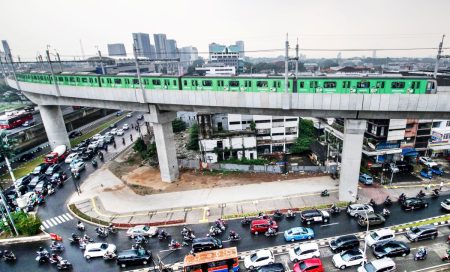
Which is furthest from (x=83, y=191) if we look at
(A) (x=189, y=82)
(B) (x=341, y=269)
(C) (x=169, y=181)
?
(B) (x=341, y=269)

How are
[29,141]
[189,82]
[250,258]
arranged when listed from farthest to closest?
[29,141]
[189,82]
[250,258]

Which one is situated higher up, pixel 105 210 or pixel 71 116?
pixel 71 116

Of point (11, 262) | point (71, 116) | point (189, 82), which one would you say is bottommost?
point (11, 262)

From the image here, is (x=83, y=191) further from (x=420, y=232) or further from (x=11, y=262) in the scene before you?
(x=420, y=232)

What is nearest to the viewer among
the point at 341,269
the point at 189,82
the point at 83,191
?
the point at 341,269

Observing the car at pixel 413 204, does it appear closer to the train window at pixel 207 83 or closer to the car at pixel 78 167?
the train window at pixel 207 83

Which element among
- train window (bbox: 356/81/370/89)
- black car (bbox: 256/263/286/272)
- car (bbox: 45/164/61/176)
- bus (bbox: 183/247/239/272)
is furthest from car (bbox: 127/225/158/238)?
train window (bbox: 356/81/370/89)

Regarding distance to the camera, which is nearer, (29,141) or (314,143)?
(314,143)

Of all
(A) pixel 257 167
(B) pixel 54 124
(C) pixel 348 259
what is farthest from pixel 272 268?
(B) pixel 54 124
